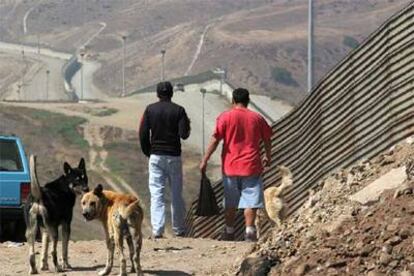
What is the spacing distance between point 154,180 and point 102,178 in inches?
2425

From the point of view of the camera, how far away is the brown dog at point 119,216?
31.6ft

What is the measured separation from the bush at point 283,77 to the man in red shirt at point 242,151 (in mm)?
174846

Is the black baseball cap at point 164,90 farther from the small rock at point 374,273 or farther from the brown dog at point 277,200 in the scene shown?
the small rock at point 374,273

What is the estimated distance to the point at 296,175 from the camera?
1756cm

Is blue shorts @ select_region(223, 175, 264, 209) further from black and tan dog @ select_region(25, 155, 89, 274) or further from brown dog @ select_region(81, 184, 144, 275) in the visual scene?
brown dog @ select_region(81, 184, 144, 275)

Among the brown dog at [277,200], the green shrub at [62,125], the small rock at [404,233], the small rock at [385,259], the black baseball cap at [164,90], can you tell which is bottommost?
the small rock at [385,259]

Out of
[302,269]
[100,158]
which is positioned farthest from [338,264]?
[100,158]

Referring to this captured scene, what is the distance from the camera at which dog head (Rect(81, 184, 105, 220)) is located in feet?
32.1

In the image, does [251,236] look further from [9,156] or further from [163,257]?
[9,156]

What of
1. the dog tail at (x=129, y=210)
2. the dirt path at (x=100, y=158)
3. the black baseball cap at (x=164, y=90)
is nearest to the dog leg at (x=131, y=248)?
Result: the dog tail at (x=129, y=210)

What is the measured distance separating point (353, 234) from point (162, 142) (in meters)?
5.17

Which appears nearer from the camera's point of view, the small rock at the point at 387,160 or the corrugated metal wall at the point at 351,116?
the small rock at the point at 387,160

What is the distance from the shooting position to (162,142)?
12594mm

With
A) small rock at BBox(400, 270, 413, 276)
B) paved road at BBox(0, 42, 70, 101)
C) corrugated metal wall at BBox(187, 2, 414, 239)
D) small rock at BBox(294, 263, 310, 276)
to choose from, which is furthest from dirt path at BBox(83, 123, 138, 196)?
small rock at BBox(400, 270, 413, 276)
